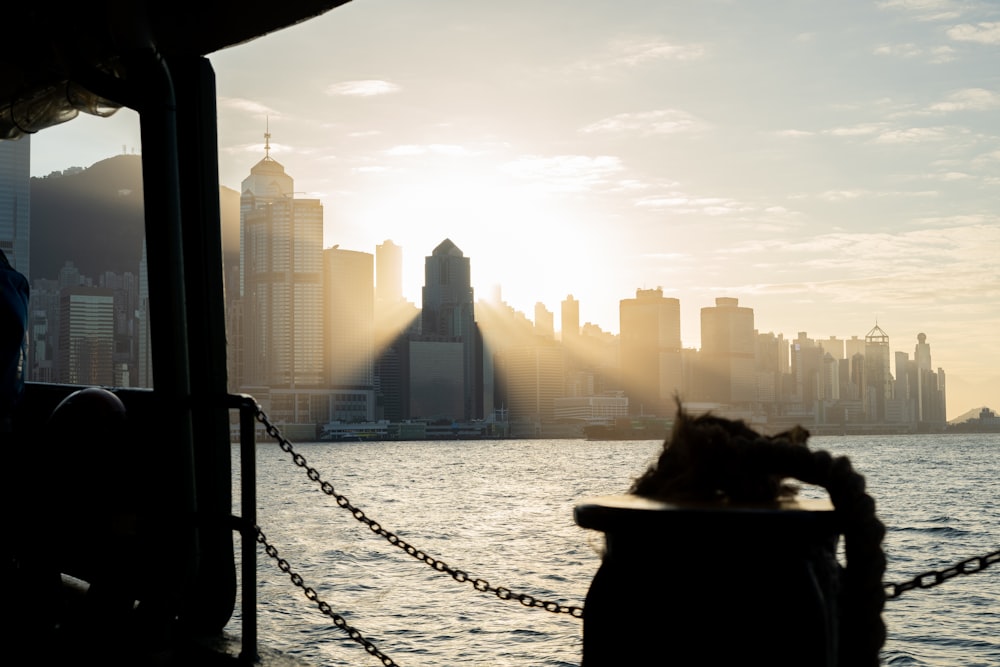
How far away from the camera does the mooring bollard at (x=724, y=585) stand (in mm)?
1679

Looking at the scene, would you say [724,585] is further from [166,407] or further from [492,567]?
[492,567]

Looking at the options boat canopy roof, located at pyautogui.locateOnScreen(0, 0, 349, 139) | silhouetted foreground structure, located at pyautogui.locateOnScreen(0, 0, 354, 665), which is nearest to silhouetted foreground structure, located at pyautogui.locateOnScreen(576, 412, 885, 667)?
silhouetted foreground structure, located at pyautogui.locateOnScreen(0, 0, 354, 665)

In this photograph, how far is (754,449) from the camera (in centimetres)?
186

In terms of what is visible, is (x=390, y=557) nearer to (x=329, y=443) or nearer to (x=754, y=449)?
(x=754, y=449)

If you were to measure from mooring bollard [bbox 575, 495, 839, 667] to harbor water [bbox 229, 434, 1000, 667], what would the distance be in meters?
0.02

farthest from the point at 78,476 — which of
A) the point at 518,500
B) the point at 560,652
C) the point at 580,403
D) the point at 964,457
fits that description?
the point at 580,403

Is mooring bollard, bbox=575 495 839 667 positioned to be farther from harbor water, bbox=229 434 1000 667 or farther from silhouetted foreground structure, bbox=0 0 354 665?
silhouetted foreground structure, bbox=0 0 354 665

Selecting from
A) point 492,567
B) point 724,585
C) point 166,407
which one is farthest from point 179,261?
point 492,567

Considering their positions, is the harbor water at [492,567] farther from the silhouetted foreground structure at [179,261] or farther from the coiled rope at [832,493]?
the silhouetted foreground structure at [179,261]

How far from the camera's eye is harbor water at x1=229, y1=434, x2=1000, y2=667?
758 inches

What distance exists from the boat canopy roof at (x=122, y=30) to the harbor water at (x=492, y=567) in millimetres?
2915

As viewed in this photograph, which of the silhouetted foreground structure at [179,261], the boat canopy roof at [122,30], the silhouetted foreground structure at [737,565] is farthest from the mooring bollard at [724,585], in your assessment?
the boat canopy roof at [122,30]

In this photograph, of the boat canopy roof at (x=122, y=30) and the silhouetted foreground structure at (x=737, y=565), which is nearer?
the silhouetted foreground structure at (x=737, y=565)

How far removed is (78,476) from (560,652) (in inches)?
646
